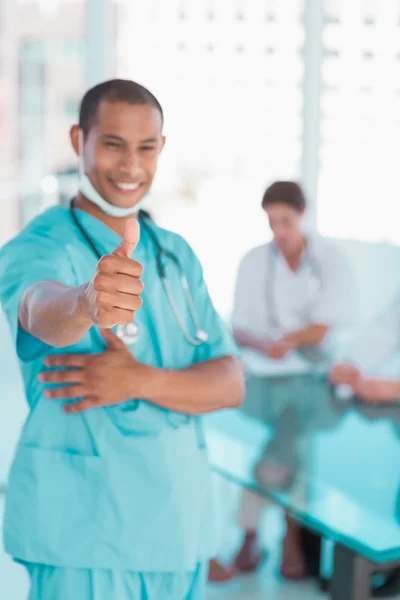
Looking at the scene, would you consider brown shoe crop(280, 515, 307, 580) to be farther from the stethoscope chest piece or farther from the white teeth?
the white teeth

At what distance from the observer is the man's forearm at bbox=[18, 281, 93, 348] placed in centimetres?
82

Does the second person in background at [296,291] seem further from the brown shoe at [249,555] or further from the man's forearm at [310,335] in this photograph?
the brown shoe at [249,555]

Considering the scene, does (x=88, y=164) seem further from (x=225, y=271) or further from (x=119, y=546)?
(x=225, y=271)

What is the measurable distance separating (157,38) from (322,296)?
1958mm

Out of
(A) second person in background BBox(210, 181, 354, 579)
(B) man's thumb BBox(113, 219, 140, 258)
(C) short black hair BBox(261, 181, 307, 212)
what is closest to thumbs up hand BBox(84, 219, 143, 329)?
(B) man's thumb BBox(113, 219, 140, 258)

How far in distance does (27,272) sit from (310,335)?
1679 millimetres

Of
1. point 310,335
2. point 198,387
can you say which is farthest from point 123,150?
point 310,335

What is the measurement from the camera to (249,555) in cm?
202

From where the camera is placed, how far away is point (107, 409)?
98cm

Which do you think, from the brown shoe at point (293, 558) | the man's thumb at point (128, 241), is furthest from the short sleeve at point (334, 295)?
the man's thumb at point (128, 241)

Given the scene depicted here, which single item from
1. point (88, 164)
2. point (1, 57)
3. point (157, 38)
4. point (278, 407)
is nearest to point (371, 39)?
point (157, 38)

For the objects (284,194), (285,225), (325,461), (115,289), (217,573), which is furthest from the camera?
(285,225)

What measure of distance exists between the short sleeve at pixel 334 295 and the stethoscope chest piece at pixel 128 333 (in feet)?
5.39

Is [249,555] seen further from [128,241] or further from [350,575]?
[128,241]
